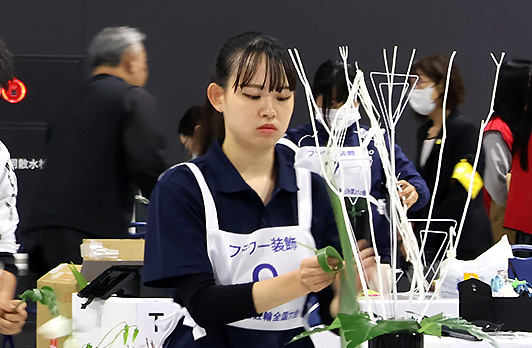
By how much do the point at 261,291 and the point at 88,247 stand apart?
1.75 meters

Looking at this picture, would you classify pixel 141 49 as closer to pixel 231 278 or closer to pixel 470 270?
pixel 470 270

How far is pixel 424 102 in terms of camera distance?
4578 mm

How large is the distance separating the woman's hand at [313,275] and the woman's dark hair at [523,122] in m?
3.00

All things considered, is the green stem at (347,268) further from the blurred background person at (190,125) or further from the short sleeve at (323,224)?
the blurred background person at (190,125)

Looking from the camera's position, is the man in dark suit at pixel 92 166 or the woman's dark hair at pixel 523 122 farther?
the woman's dark hair at pixel 523 122

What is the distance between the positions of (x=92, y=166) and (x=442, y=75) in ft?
5.94

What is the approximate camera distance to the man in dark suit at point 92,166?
3.67m

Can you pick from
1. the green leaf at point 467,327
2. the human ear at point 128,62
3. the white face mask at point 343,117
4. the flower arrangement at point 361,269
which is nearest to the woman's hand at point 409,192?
the white face mask at point 343,117

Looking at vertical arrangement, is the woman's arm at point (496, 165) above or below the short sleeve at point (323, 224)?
below

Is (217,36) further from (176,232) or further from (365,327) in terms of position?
(365,327)

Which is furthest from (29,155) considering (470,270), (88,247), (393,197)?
(393,197)

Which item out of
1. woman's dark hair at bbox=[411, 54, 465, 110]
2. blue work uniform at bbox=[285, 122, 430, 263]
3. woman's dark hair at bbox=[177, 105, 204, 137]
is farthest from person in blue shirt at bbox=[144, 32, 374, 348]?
woman's dark hair at bbox=[177, 105, 204, 137]

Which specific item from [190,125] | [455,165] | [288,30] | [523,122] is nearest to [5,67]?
[455,165]

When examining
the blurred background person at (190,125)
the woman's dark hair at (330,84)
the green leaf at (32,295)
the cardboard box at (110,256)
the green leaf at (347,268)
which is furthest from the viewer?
the blurred background person at (190,125)
